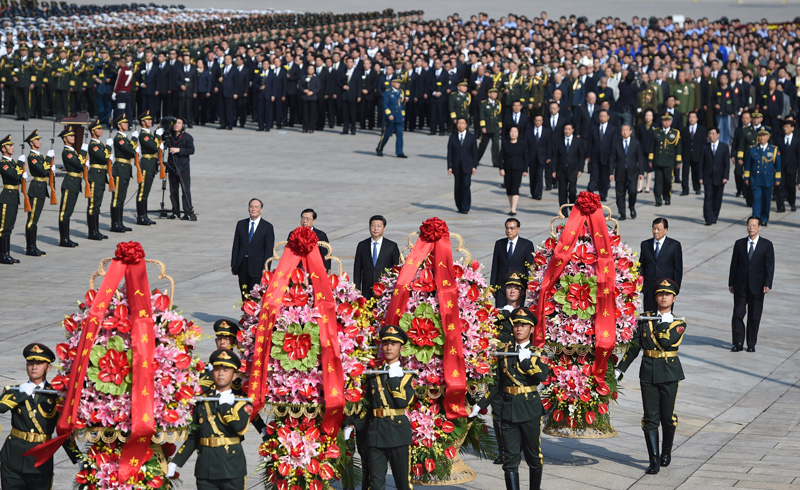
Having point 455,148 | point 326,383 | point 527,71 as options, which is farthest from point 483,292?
point 527,71

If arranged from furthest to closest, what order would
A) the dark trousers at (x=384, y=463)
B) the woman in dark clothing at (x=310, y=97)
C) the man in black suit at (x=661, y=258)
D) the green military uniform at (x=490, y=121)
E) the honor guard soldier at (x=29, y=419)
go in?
1. the woman in dark clothing at (x=310, y=97)
2. the green military uniform at (x=490, y=121)
3. the man in black suit at (x=661, y=258)
4. the dark trousers at (x=384, y=463)
5. the honor guard soldier at (x=29, y=419)

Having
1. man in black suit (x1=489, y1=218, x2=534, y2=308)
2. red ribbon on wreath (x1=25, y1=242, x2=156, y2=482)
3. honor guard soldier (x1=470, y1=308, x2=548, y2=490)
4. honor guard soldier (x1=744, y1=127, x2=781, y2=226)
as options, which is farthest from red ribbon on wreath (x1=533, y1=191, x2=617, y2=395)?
honor guard soldier (x1=744, y1=127, x2=781, y2=226)

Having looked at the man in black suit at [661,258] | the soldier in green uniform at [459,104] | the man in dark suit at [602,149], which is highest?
the soldier in green uniform at [459,104]

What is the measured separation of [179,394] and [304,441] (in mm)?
1113

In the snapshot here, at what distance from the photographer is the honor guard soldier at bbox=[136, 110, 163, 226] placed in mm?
21234

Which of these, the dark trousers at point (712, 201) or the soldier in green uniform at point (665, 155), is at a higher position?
the soldier in green uniform at point (665, 155)

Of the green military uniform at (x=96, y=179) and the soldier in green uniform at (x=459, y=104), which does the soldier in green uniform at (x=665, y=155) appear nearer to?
the soldier in green uniform at (x=459, y=104)

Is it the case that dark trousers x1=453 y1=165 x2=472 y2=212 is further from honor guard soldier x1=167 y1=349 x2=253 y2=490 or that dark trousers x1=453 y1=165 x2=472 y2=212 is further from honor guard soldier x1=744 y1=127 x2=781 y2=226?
honor guard soldier x1=167 y1=349 x2=253 y2=490

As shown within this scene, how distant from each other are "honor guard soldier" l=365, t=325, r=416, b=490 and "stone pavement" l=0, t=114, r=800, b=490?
4.32ft

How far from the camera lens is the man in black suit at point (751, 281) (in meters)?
15.0

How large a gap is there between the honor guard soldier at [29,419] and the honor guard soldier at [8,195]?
10.2 m

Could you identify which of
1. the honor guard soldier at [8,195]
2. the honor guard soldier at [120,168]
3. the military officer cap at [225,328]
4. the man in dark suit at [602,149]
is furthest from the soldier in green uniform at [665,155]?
the military officer cap at [225,328]

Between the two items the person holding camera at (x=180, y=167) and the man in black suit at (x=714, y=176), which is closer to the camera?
the person holding camera at (x=180, y=167)

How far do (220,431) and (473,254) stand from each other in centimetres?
1053
